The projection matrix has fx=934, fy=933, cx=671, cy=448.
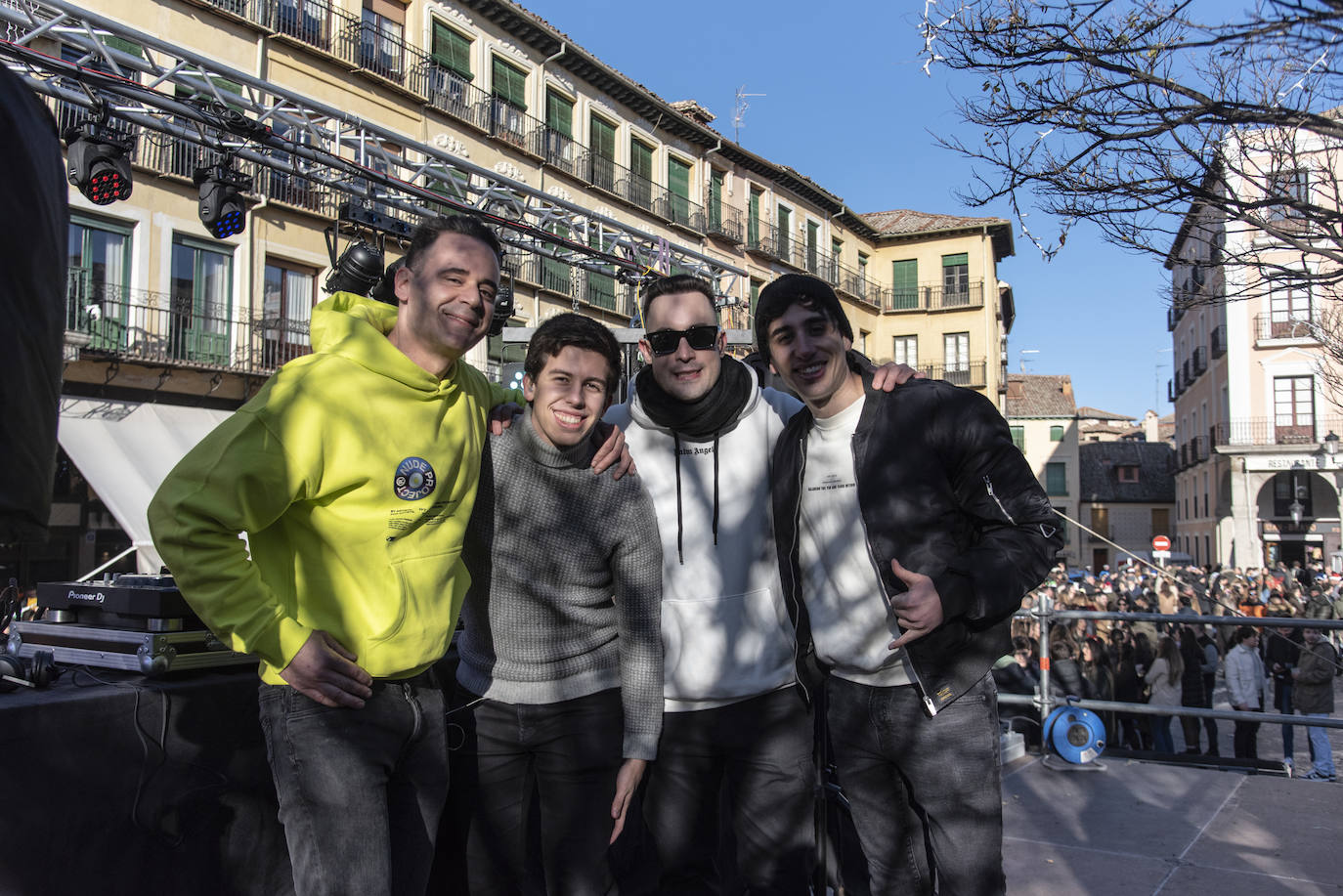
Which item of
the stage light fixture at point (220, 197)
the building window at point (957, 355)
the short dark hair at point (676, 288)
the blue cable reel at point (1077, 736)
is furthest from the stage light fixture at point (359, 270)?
the building window at point (957, 355)

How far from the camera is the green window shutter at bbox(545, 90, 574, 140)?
990 inches

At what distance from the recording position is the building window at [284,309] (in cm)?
1856

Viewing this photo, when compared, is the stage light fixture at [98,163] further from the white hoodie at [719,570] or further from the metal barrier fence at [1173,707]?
the metal barrier fence at [1173,707]

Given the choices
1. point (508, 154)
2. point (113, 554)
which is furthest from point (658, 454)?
point (508, 154)

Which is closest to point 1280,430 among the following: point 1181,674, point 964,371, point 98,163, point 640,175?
point 964,371

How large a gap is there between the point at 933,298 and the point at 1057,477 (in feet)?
67.4

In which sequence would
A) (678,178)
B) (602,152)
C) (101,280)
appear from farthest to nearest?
(678,178)
(602,152)
(101,280)

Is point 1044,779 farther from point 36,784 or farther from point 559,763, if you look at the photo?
point 36,784

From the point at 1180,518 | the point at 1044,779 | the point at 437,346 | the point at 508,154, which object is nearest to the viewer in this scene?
the point at 437,346

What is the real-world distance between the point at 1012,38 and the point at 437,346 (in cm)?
259

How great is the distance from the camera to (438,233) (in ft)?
8.18

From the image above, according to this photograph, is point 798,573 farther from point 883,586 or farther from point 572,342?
point 572,342

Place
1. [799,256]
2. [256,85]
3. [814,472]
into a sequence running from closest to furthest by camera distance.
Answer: [814,472]
[256,85]
[799,256]

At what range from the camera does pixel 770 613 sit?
2.78 m
